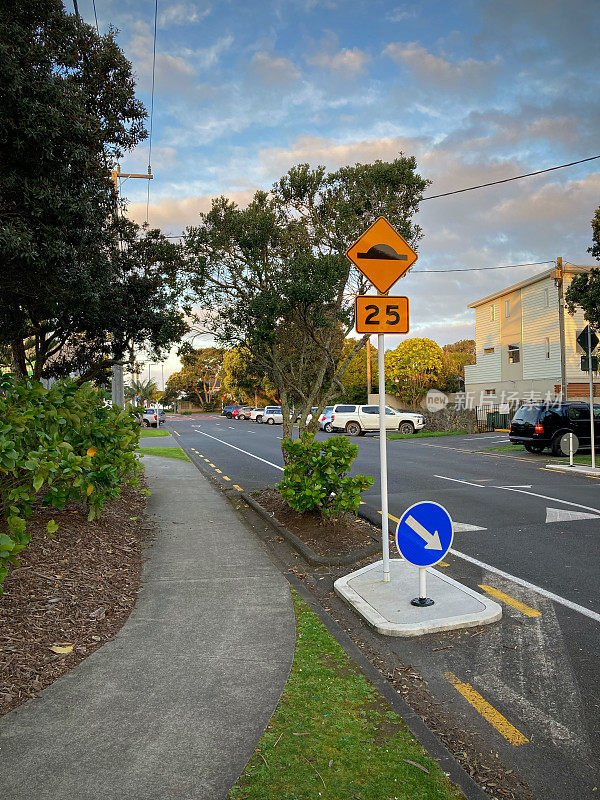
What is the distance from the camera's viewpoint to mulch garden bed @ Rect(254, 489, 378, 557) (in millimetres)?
7578

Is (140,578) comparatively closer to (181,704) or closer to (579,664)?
(181,704)

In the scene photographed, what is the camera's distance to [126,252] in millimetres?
11828

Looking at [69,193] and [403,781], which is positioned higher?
[69,193]

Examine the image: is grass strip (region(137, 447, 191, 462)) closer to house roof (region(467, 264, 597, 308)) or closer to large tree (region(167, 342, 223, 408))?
house roof (region(467, 264, 597, 308))

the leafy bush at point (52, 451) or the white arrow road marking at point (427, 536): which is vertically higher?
the leafy bush at point (52, 451)

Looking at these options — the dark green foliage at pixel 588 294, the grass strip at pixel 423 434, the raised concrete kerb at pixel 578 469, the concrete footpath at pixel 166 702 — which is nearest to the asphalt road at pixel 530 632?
the concrete footpath at pixel 166 702

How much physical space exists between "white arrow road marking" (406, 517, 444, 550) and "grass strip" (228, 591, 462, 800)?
4.56ft

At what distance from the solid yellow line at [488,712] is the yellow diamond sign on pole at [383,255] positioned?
366 cm

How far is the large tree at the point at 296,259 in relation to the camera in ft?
31.0

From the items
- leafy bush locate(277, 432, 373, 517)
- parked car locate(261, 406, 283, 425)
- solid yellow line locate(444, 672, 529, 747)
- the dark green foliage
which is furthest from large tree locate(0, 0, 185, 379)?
parked car locate(261, 406, 283, 425)

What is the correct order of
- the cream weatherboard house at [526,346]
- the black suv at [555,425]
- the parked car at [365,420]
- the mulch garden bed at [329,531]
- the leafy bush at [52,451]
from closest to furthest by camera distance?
the leafy bush at [52,451] → the mulch garden bed at [329,531] → the black suv at [555,425] → the parked car at [365,420] → the cream weatherboard house at [526,346]

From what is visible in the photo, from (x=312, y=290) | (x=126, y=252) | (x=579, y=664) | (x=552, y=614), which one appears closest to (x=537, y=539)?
(x=552, y=614)

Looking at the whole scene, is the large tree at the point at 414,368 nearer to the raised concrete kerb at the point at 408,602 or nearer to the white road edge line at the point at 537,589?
the white road edge line at the point at 537,589

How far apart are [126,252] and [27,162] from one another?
4.91 m
